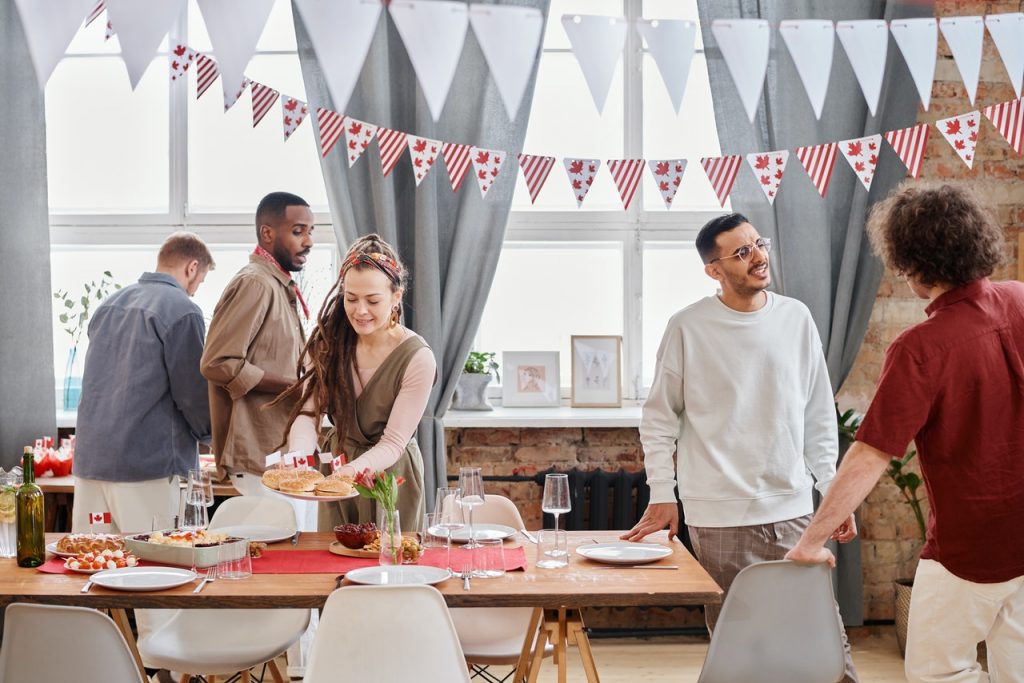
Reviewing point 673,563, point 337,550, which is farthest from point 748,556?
point 337,550

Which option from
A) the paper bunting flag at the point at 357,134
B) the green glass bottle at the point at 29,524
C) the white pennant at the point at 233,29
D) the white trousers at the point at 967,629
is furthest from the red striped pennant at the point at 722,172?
the green glass bottle at the point at 29,524

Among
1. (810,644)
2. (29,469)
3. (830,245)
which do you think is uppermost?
(830,245)

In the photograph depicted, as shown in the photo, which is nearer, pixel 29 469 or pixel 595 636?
pixel 29 469

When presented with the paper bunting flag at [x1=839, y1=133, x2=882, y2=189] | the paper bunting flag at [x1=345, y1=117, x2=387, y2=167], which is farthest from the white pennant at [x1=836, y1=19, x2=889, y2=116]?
the paper bunting flag at [x1=345, y1=117, x2=387, y2=167]

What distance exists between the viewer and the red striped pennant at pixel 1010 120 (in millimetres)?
4031

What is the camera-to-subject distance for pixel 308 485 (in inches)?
99.7

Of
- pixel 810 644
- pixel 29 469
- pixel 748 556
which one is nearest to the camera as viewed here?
pixel 810 644

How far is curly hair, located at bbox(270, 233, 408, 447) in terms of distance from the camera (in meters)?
2.91

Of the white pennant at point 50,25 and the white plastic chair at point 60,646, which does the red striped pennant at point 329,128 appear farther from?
the white plastic chair at point 60,646

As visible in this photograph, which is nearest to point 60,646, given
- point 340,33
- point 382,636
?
point 382,636

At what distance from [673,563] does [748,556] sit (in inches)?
10.8

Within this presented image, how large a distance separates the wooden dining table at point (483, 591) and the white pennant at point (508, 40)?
1757 millimetres

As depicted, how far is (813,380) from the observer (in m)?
2.87

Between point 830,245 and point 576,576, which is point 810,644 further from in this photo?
point 830,245
